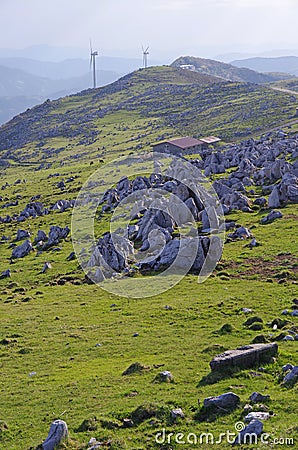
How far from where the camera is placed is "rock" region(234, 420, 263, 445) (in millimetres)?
17161

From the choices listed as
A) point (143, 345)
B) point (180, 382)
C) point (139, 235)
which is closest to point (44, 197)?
point (139, 235)

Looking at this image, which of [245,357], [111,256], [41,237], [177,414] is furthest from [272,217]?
[177,414]

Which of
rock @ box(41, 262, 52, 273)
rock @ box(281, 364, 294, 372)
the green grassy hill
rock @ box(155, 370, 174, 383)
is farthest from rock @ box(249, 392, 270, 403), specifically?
rock @ box(41, 262, 52, 273)

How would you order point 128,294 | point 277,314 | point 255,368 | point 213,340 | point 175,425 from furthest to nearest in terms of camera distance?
point 128,294, point 277,314, point 213,340, point 255,368, point 175,425

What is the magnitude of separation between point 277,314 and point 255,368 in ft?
29.4

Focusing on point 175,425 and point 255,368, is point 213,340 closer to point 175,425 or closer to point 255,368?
point 255,368

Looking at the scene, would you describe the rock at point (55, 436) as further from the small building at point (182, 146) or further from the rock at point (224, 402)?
the small building at point (182, 146)

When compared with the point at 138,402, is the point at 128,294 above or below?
below

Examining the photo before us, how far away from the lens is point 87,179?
368ft

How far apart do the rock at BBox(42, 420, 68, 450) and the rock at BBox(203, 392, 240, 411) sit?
5208 millimetres

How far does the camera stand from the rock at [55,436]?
740 inches

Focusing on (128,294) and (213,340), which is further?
(128,294)

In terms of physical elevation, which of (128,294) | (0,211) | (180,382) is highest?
(180,382)

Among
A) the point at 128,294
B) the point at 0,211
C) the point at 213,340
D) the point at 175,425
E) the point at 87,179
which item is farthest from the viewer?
the point at 87,179
